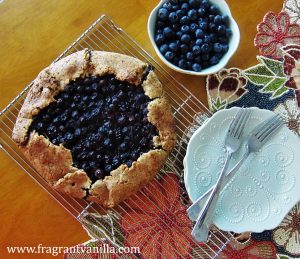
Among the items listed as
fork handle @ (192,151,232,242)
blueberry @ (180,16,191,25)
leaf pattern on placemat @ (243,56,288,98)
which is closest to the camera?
fork handle @ (192,151,232,242)

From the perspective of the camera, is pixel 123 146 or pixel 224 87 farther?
pixel 224 87

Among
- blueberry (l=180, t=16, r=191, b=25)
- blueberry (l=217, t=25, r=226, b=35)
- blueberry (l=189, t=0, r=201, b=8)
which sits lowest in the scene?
blueberry (l=217, t=25, r=226, b=35)

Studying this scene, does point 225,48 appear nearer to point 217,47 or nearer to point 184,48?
point 217,47

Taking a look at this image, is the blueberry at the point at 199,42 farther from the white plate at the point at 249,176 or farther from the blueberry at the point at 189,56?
the white plate at the point at 249,176

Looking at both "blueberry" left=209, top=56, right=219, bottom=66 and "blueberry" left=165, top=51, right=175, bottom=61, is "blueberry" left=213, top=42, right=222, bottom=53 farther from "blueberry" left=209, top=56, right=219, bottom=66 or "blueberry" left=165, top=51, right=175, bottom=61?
"blueberry" left=165, top=51, right=175, bottom=61

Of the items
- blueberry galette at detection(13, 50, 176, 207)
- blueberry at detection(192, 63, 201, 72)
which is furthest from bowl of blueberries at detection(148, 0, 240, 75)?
blueberry galette at detection(13, 50, 176, 207)

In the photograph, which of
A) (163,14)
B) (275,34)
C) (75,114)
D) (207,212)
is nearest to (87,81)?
(75,114)
